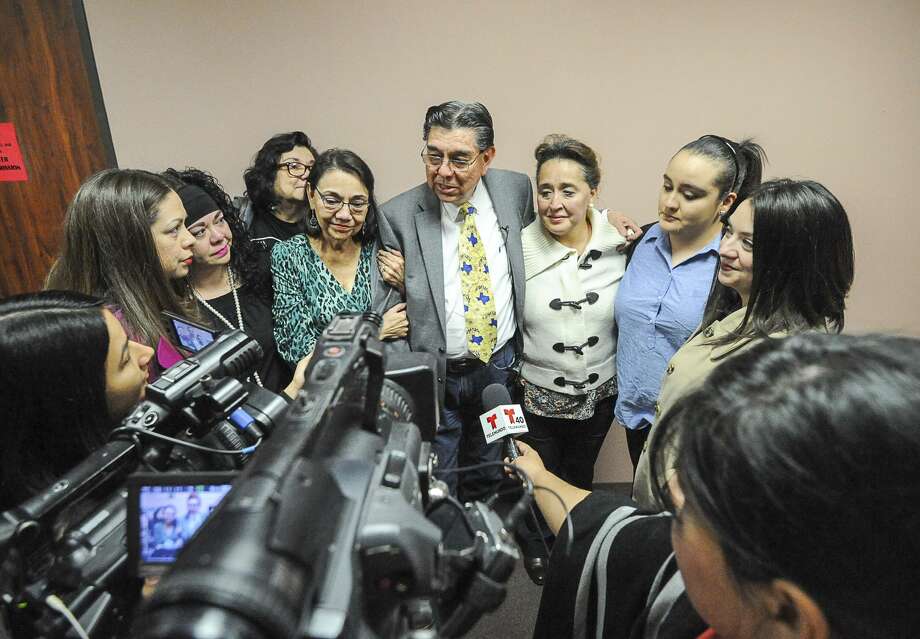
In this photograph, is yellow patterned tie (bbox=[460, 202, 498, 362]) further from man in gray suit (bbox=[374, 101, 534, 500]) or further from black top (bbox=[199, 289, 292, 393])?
black top (bbox=[199, 289, 292, 393])

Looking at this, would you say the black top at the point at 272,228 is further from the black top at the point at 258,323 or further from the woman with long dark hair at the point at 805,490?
the woman with long dark hair at the point at 805,490

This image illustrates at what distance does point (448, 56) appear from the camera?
2.07m

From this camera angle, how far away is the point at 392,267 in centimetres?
182

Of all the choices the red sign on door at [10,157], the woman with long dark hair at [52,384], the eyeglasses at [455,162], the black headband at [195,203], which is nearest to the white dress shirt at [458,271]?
the eyeglasses at [455,162]

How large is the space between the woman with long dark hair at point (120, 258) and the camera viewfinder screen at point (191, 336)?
15 cm

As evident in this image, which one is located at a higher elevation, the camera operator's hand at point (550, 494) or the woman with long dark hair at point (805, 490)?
the woman with long dark hair at point (805, 490)

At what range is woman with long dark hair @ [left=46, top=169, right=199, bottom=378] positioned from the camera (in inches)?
54.7

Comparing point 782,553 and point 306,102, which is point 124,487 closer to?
Answer: point 782,553

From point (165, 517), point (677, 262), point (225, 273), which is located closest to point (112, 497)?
point (165, 517)

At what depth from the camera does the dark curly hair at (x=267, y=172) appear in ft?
6.51

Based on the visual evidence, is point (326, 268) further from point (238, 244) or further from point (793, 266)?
point (793, 266)

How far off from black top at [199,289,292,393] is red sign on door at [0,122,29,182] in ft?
4.15

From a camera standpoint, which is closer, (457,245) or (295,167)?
(457,245)

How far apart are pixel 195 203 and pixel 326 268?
1.49 ft
